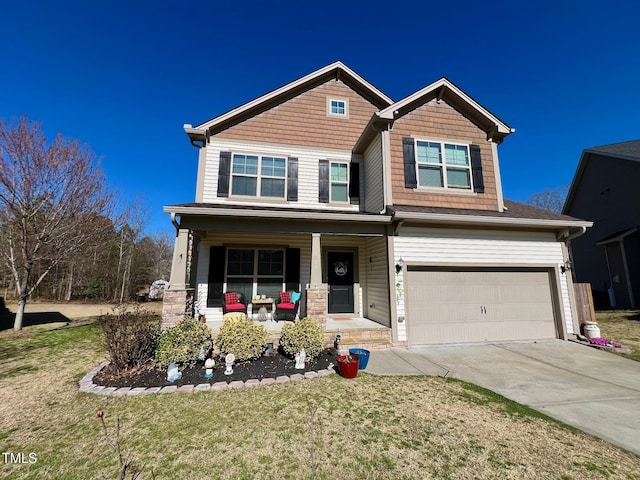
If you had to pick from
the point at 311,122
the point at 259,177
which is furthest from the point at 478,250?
the point at 259,177

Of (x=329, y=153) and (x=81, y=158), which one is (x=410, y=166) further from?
(x=81, y=158)

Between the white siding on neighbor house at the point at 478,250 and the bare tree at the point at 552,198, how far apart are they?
85.7 ft

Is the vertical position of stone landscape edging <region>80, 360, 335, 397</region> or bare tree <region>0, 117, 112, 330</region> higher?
bare tree <region>0, 117, 112, 330</region>

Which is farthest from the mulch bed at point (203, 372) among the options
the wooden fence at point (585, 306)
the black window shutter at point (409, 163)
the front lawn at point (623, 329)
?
the front lawn at point (623, 329)

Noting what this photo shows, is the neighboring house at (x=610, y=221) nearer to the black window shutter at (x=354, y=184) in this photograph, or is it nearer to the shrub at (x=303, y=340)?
the black window shutter at (x=354, y=184)

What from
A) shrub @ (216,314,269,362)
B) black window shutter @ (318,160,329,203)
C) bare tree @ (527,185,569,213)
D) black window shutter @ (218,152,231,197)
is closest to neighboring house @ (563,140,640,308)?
bare tree @ (527,185,569,213)

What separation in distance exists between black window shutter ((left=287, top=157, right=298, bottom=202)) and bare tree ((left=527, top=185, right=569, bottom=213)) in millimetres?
30782

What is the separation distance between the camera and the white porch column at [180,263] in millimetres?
6355

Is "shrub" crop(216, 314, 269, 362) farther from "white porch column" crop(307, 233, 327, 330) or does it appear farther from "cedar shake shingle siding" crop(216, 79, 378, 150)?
"cedar shake shingle siding" crop(216, 79, 378, 150)

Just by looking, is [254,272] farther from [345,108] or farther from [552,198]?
[552,198]

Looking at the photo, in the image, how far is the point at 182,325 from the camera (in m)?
5.43

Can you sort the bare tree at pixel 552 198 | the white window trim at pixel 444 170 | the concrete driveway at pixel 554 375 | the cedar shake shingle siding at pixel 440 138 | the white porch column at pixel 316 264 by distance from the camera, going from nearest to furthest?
the concrete driveway at pixel 554 375, the white porch column at pixel 316 264, the cedar shake shingle siding at pixel 440 138, the white window trim at pixel 444 170, the bare tree at pixel 552 198

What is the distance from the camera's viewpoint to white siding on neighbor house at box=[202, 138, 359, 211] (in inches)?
338

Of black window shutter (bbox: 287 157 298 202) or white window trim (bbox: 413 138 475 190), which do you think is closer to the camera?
white window trim (bbox: 413 138 475 190)
